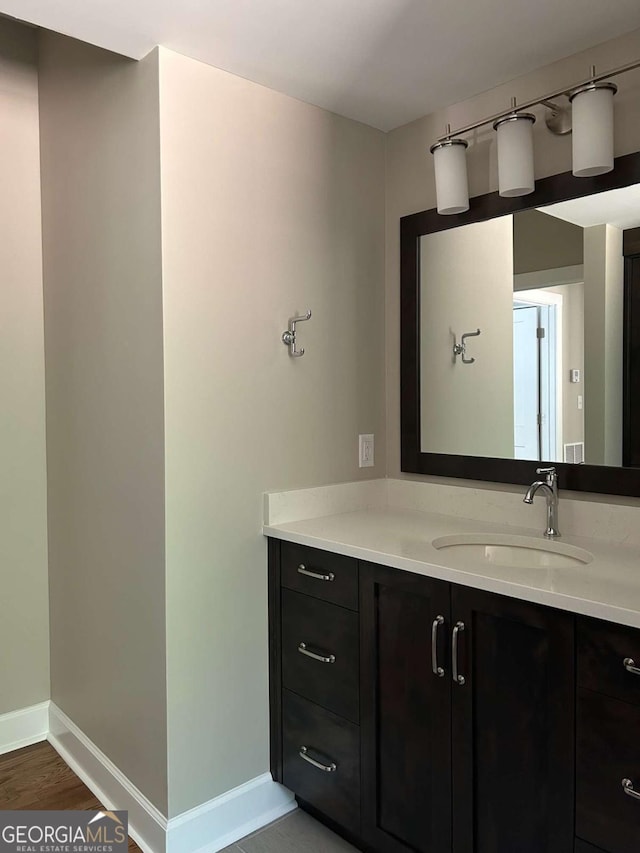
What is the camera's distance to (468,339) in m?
2.31

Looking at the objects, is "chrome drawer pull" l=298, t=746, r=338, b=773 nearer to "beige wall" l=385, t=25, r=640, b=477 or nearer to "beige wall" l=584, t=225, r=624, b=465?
"beige wall" l=385, t=25, r=640, b=477

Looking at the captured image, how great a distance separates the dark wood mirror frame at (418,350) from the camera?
6.13 feet

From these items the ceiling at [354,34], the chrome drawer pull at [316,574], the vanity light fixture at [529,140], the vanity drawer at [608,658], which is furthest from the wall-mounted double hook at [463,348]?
the vanity drawer at [608,658]

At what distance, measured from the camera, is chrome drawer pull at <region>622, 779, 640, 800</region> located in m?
1.31

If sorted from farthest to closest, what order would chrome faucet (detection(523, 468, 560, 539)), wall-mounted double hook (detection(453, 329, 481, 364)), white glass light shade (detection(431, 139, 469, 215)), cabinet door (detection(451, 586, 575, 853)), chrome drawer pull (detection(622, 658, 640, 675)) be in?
1. wall-mounted double hook (detection(453, 329, 481, 364))
2. white glass light shade (detection(431, 139, 469, 215))
3. chrome faucet (detection(523, 468, 560, 539))
4. cabinet door (detection(451, 586, 575, 853))
5. chrome drawer pull (detection(622, 658, 640, 675))

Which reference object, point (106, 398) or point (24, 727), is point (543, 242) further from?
point (24, 727)

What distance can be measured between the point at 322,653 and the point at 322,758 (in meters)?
0.32

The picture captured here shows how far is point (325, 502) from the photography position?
2.33m

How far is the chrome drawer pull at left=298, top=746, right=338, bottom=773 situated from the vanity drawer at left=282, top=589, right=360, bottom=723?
165mm

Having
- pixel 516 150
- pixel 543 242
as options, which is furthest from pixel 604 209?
pixel 516 150

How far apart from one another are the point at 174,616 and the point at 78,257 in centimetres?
127

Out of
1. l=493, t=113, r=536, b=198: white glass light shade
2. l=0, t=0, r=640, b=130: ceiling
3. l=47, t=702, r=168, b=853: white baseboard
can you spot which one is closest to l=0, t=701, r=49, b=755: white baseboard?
l=47, t=702, r=168, b=853: white baseboard

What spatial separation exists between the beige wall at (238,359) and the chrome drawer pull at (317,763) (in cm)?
16

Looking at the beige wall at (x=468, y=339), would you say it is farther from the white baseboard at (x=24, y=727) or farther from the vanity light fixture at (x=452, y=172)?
the white baseboard at (x=24, y=727)
